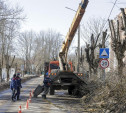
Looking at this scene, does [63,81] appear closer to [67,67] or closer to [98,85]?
[67,67]

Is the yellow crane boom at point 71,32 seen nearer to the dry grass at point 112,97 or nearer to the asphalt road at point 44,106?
the asphalt road at point 44,106

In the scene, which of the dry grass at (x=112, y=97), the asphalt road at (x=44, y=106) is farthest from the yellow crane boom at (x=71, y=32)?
the dry grass at (x=112, y=97)

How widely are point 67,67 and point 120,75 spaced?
8332 mm

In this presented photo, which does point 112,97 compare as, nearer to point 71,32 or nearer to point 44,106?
point 44,106

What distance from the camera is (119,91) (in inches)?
423

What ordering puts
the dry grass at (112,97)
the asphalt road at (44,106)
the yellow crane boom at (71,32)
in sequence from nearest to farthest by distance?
the dry grass at (112,97)
the asphalt road at (44,106)
the yellow crane boom at (71,32)

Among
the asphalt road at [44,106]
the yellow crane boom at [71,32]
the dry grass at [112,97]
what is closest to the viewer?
the dry grass at [112,97]

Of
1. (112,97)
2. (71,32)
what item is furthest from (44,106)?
(71,32)

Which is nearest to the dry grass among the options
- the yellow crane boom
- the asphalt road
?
the asphalt road

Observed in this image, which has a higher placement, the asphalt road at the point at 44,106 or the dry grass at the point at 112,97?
the dry grass at the point at 112,97

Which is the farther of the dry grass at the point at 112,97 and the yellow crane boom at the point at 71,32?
the yellow crane boom at the point at 71,32

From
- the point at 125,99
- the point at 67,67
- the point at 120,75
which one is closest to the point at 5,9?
the point at 67,67

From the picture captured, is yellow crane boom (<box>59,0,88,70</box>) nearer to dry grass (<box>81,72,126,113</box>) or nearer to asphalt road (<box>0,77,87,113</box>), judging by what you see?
asphalt road (<box>0,77,87,113</box>)

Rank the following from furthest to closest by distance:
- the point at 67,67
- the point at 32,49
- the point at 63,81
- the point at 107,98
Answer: the point at 32,49, the point at 67,67, the point at 63,81, the point at 107,98
